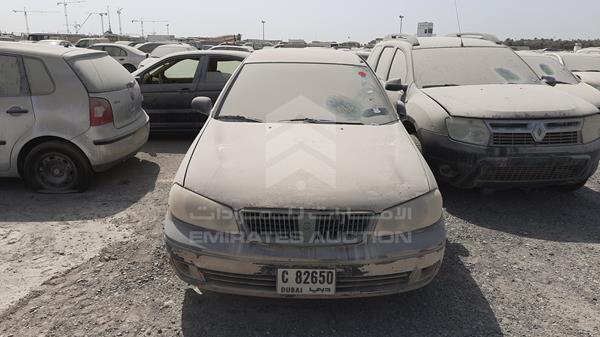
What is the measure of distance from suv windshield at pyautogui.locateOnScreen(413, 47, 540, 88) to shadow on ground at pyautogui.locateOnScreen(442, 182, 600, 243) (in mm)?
1316

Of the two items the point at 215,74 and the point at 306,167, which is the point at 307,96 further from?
the point at 215,74

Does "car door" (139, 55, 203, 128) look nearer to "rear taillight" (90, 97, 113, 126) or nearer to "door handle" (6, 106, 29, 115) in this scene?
"rear taillight" (90, 97, 113, 126)

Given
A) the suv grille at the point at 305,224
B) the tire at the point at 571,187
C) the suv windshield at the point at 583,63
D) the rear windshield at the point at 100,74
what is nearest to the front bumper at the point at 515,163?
the tire at the point at 571,187

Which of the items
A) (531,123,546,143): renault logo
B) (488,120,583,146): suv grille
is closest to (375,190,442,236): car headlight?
(488,120,583,146): suv grille

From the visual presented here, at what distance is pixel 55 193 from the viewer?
4828 mm

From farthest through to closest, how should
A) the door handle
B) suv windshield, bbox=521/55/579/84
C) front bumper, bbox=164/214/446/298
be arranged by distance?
suv windshield, bbox=521/55/579/84, the door handle, front bumper, bbox=164/214/446/298

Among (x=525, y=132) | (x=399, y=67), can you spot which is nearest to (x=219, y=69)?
(x=399, y=67)

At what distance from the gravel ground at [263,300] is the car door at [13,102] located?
0.71 meters

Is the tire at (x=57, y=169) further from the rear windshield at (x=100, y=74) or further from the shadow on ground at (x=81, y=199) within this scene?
the rear windshield at (x=100, y=74)

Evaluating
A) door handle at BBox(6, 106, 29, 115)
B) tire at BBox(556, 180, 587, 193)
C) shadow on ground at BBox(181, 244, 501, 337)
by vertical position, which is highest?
door handle at BBox(6, 106, 29, 115)

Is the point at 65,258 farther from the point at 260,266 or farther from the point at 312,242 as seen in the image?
the point at 312,242

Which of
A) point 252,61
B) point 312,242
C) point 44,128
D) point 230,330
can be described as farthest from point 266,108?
point 44,128

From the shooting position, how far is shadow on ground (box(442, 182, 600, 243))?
411 centimetres

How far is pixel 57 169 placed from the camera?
191 inches
